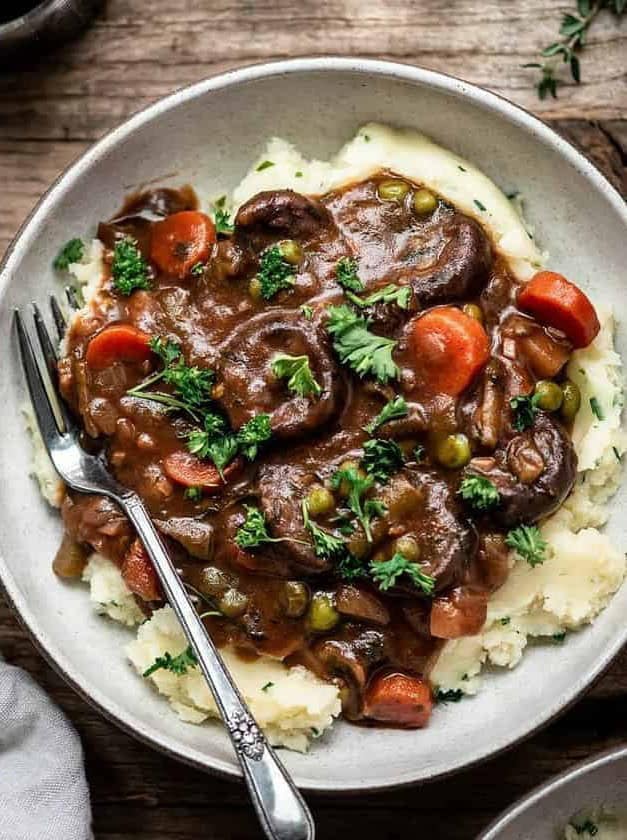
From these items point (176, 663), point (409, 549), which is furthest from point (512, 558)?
point (176, 663)

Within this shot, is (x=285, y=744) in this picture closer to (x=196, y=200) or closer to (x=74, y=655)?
(x=74, y=655)

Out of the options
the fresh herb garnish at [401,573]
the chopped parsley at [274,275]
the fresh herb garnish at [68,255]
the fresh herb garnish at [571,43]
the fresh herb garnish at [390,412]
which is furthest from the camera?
the fresh herb garnish at [571,43]

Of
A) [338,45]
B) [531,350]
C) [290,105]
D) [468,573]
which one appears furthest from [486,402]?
[338,45]

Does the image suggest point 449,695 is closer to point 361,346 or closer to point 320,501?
point 320,501

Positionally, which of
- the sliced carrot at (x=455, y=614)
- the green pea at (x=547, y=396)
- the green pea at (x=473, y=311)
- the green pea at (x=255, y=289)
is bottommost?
the sliced carrot at (x=455, y=614)

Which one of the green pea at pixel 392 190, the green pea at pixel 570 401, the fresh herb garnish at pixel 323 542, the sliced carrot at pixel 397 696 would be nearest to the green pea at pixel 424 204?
the green pea at pixel 392 190

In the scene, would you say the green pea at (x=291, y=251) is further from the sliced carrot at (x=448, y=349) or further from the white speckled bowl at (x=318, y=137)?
the white speckled bowl at (x=318, y=137)

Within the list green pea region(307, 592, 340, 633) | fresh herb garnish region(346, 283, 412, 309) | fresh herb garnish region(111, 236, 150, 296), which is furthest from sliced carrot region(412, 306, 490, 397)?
fresh herb garnish region(111, 236, 150, 296)
